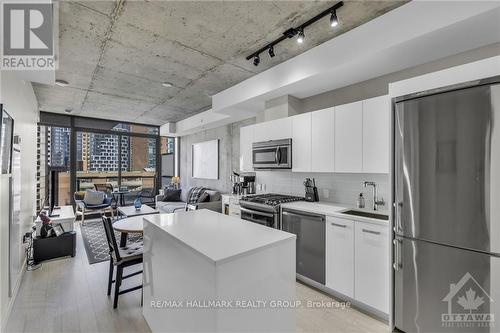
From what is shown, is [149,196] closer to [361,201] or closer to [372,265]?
[361,201]

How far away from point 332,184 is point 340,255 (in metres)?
1.08

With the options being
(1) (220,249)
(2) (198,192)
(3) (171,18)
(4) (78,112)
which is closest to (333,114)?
(3) (171,18)

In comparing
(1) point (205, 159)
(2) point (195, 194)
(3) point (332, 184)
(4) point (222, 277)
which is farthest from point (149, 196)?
(4) point (222, 277)

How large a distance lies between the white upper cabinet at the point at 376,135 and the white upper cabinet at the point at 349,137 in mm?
55

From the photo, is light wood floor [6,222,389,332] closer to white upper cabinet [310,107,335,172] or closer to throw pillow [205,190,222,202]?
white upper cabinet [310,107,335,172]

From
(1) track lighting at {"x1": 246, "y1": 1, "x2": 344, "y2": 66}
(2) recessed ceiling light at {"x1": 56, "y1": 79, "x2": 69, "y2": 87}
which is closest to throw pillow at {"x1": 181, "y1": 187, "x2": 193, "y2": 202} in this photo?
(2) recessed ceiling light at {"x1": 56, "y1": 79, "x2": 69, "y2": 87}

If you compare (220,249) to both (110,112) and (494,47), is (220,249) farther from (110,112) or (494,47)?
(110,112)

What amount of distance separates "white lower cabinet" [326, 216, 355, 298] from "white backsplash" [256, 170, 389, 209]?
0.64 meters

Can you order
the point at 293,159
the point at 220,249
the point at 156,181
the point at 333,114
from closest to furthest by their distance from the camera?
the point at 220,249 < the point at 333,114 < the point at 293,159 < the point at 156,181

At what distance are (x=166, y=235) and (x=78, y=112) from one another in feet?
19.7

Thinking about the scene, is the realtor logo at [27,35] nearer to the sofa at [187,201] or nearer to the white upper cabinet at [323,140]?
the white upper cabinet at [323,140]

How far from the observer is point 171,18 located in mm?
2293

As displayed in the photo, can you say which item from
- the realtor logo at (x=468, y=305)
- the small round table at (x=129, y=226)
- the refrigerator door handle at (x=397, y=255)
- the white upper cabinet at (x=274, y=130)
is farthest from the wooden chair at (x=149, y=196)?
the realtor logo at (x=468, y=305)

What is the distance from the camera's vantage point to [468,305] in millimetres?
1667
